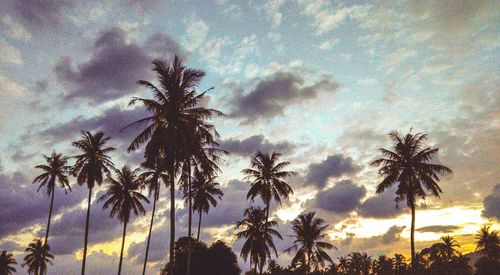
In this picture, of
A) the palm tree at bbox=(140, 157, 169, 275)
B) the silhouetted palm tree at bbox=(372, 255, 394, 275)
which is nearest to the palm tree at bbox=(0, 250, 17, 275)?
the palm tree at bbox=(140, 157, 169, 275)

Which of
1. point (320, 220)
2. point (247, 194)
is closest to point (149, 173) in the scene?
point (247, 194)

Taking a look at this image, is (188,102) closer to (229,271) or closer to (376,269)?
(229,271)

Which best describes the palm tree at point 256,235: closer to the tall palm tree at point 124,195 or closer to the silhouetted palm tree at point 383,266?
the tall palm tree at point 124,195

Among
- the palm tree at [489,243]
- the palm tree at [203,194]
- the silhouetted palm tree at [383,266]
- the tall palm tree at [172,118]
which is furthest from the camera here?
the silhouetted palm tree at [383,266]

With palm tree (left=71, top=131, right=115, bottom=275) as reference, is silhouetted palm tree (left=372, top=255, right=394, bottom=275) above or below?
below

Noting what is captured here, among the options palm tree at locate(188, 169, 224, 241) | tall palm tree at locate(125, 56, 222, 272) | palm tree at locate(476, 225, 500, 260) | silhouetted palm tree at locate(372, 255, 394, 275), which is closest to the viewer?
tall palm tree at locate(125, 56, 222, 272)

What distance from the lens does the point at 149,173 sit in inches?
1631

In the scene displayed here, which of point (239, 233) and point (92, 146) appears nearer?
point (92, 146)

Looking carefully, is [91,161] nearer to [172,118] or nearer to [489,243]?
[172,118]

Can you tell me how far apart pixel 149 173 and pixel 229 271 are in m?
21.2

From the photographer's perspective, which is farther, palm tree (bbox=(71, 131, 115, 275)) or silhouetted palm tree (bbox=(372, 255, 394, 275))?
silhouetted palm tree (bbox=(372, 255, 394, 275))

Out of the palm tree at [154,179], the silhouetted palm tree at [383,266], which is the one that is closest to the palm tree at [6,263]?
the palm tree at [154,179]

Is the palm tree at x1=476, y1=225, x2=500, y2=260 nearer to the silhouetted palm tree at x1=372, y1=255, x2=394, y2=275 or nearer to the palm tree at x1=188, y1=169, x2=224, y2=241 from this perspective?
the silhouetted palm tree at x1=372, y1=255, x2=394, y2=275

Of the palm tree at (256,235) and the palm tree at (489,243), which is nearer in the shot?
the palm tree at (256,235)
